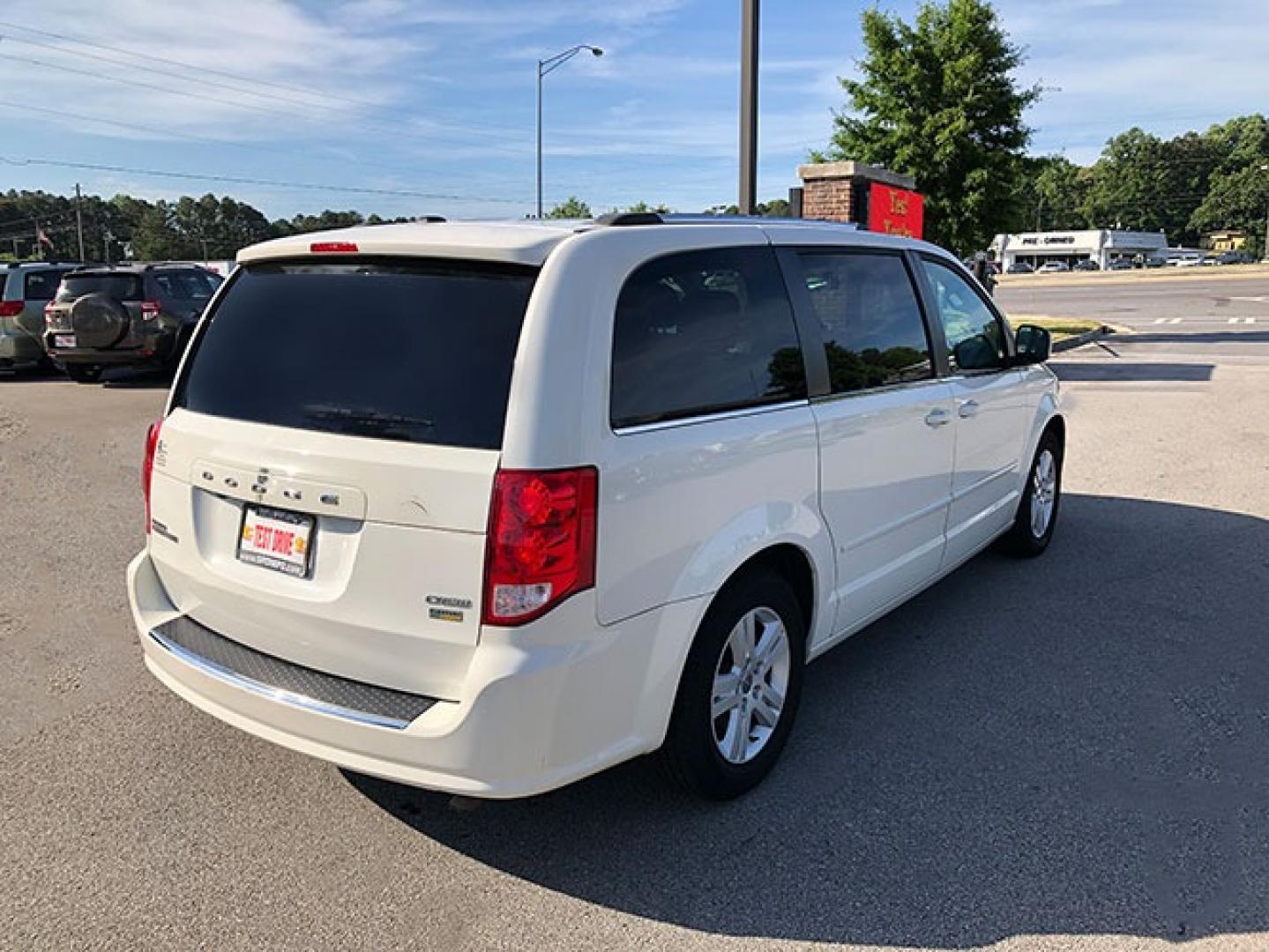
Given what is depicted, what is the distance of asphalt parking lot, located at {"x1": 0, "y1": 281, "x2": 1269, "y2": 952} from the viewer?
8.70ft

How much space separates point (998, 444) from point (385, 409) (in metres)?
3.47

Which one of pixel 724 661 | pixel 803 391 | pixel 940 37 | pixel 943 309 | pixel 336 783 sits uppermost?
pixel 940 37

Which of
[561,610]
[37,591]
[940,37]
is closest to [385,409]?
[561,610]

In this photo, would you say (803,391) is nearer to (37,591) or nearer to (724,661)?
(724,661)

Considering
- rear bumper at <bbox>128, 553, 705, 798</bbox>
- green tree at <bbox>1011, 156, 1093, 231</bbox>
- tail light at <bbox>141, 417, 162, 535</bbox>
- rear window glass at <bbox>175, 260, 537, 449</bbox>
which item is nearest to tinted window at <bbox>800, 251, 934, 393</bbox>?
rear bumper at <bbox>128, 553, 705, 798</bbox>

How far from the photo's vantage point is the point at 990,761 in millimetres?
Result: 3475

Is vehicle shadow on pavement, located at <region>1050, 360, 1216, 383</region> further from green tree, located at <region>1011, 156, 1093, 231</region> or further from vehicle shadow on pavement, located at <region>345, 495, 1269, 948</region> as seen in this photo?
green tree, located at <region>1011, 156, 1093, 231</region>

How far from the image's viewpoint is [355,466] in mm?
2625

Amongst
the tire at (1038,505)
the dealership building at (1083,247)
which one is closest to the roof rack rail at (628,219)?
the tire at (1038,505)

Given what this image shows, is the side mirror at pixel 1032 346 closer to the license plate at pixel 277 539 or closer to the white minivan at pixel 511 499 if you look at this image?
the white minivan at pixel 511 499

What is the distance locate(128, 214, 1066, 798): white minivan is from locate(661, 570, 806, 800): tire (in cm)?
1

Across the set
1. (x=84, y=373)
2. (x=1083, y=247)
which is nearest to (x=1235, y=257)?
(x=1083, y=247)

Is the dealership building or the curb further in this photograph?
the dealership building

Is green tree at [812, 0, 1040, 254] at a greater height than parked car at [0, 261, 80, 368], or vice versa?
green tree at [812, 0, 1040, 254]
